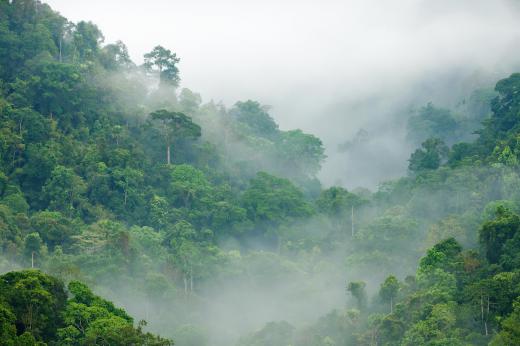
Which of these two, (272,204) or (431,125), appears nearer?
(272,204)

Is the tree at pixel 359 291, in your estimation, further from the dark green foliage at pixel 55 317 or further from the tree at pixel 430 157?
the dark green foliage at pixel 55 317

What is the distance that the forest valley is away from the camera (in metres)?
47.1

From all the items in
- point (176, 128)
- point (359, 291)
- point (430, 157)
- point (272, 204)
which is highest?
point (176, 128)

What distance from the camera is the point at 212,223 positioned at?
61.0 m

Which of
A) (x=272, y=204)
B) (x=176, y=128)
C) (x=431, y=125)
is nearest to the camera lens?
(x=272, y=204)

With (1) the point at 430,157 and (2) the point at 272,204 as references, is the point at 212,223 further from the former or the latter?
(1) the point at 430,157

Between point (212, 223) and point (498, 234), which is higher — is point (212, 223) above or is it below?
above

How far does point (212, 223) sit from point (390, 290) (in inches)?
528

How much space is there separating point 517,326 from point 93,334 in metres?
13.7

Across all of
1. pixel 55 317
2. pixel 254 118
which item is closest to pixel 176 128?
pixel 254 118

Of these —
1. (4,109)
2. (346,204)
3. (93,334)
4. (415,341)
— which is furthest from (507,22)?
(93,334)

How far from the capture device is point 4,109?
59.6 metres

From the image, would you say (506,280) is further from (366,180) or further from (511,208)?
(366,180)

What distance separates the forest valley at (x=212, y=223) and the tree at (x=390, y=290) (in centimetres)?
9
